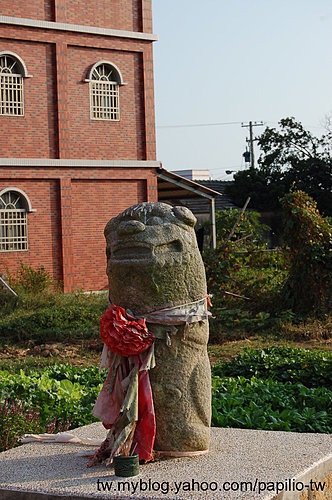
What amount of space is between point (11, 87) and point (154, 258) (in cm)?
1782

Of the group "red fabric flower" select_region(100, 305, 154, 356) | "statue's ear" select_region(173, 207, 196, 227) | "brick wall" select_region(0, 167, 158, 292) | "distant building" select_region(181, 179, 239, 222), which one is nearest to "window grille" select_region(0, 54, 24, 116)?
"brick wall" select_region(0, 167, 158, 292)

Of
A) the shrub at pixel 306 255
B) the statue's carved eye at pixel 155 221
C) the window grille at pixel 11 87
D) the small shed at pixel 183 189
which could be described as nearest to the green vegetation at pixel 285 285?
the shrub at pixel 306 255

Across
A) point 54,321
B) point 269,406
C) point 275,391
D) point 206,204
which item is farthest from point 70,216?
point 269,406

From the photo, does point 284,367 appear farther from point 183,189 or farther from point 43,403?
point 183,189

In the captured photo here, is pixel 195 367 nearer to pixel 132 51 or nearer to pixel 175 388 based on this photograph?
pixel 175 388

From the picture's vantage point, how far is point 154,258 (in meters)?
5.37

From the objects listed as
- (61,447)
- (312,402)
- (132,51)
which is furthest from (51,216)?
(61,447)

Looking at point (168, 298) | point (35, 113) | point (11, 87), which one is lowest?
point (168, 298)

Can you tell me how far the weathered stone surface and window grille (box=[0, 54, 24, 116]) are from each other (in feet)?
57.2

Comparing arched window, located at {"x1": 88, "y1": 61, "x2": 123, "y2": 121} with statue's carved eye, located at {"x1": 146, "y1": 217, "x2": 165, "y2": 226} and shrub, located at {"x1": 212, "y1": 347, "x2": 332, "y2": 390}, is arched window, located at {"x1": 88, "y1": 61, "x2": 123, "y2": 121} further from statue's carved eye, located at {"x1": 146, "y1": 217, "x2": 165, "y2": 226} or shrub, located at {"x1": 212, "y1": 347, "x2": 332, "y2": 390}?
statue's carved eye, located at {"x1": 146, "y1": 217, "x2": 165, "y2": 226}

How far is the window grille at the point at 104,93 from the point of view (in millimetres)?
23484

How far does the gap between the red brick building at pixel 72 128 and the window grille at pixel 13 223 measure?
0.03 metres

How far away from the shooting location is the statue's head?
5.38 meters

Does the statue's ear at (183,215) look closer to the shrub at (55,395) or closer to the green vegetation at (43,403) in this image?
the green vegetation at (43,403)
